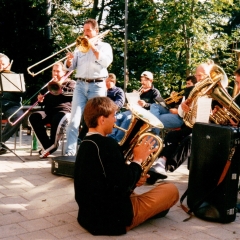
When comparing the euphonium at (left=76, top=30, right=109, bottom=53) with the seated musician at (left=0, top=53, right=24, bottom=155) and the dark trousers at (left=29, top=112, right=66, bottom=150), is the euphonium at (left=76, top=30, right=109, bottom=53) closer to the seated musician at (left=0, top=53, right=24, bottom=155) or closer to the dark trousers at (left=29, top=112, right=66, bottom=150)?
the dark trousers at (left=29, top=112, right=66, bottom=150)

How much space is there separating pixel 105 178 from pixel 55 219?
0.86 metres

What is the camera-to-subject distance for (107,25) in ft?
65.2

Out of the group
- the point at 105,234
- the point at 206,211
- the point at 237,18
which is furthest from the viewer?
the point at 237,18

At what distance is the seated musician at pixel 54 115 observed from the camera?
6.49 meters

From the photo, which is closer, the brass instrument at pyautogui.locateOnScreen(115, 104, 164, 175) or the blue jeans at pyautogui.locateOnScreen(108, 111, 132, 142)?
the brass instrument at pyautogui.locateOnScreen(115, 104, 164, 175)

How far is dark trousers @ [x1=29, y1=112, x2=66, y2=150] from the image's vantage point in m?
6.49

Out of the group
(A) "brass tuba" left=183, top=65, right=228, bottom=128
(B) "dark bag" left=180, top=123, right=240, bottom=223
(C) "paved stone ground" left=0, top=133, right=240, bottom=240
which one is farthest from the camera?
(A) "brass tuba" left=183, top=65, right=228, bottom=128

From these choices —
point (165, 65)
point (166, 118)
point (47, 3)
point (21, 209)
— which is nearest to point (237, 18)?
point (165, 65)

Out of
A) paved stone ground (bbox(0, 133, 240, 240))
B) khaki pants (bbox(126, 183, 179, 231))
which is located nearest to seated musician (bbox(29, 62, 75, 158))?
paved stone ground (bbox(0, 133, 240, 240))

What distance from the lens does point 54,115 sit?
659 centimetres

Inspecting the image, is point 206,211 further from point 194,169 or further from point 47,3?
point 47,3

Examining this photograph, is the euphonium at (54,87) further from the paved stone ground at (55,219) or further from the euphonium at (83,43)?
the paved stone ground at (55,219)

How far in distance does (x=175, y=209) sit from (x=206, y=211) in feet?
1.37

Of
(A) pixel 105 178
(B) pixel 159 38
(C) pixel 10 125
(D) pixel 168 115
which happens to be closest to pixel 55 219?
(A) pixel 105 178
